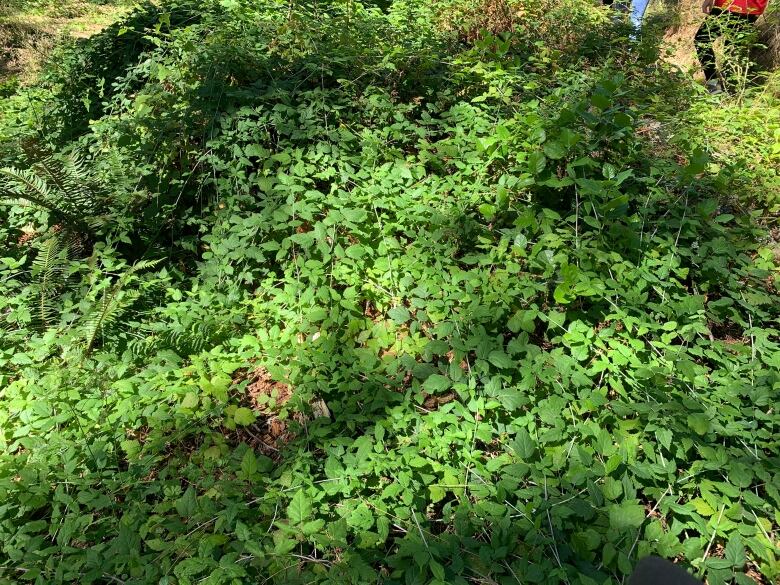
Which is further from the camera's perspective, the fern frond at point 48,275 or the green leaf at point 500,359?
the fern frond at point 48,275

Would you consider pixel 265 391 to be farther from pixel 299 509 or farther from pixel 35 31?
pixel 35 31

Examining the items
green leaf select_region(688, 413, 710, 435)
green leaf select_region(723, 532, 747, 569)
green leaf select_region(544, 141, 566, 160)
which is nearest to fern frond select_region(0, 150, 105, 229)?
green leaf select_region(544, 141, 566, 160)

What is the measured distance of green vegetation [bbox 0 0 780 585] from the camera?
210 cm

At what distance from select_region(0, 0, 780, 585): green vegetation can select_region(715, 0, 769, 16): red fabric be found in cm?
165

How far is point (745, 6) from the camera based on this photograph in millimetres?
5828

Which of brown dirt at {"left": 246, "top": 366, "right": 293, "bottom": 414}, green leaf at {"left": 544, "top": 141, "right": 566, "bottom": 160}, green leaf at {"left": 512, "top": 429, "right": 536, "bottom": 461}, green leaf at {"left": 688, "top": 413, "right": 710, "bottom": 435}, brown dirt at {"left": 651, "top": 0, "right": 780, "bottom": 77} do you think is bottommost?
brown dirt at {"left": 246, "top": 366, "right": 293, "bottom": 414}

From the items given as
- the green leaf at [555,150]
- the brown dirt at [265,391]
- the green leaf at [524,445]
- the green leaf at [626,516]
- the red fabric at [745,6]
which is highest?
the red fabric at [745,6]

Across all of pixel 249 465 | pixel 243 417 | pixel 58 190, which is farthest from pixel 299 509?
pixel 58 190

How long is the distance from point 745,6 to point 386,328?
6274 mm

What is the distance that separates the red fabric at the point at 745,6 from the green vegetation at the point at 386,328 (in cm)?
165

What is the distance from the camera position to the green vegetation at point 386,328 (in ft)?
6.88

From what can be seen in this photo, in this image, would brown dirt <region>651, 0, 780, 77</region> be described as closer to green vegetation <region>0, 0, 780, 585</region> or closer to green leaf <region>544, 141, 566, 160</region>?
green vegetation <region>0, 0, 780, 585</region>

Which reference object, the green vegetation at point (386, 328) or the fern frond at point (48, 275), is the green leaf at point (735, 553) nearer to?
the green vegetation at point (386, 328)

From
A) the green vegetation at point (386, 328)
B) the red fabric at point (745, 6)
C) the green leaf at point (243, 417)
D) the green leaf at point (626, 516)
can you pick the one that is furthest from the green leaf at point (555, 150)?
the red fabric at point (745, 6)
